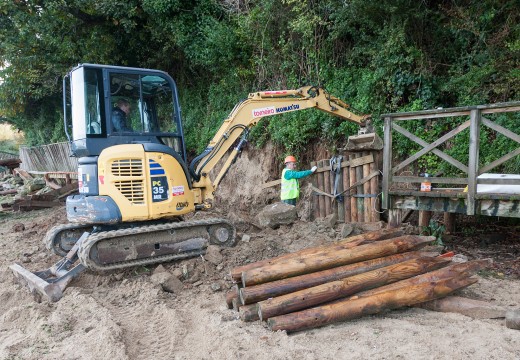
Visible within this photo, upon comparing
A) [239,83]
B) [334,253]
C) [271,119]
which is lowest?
[334,253]

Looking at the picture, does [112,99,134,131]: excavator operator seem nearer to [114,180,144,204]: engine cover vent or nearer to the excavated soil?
[114,180,144,204]: engine cover vent

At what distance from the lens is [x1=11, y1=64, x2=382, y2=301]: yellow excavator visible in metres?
5.85

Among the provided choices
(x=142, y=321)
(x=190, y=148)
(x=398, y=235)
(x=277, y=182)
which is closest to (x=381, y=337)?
(x=398, y=235)

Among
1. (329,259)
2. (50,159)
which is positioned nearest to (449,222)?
(329,259)

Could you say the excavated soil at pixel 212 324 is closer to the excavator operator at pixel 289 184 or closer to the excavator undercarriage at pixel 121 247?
the excavator undercarriage at pixel 121 247

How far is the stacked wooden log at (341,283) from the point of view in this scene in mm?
4062

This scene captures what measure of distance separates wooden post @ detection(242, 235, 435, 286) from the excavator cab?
9.53ft

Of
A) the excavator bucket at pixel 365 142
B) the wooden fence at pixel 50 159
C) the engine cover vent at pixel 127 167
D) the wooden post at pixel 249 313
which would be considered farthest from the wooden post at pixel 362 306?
the wooden fence at pixel 50 159

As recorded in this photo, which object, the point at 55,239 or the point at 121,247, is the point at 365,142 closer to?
the point at 121,247

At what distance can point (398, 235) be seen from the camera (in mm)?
5484

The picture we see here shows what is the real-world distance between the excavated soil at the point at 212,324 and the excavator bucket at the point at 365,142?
58.5 inches

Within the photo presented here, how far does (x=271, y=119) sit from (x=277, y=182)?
69.3 inches

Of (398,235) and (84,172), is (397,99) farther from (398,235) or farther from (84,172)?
(84,172)

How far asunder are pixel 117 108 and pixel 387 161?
4258 mm
